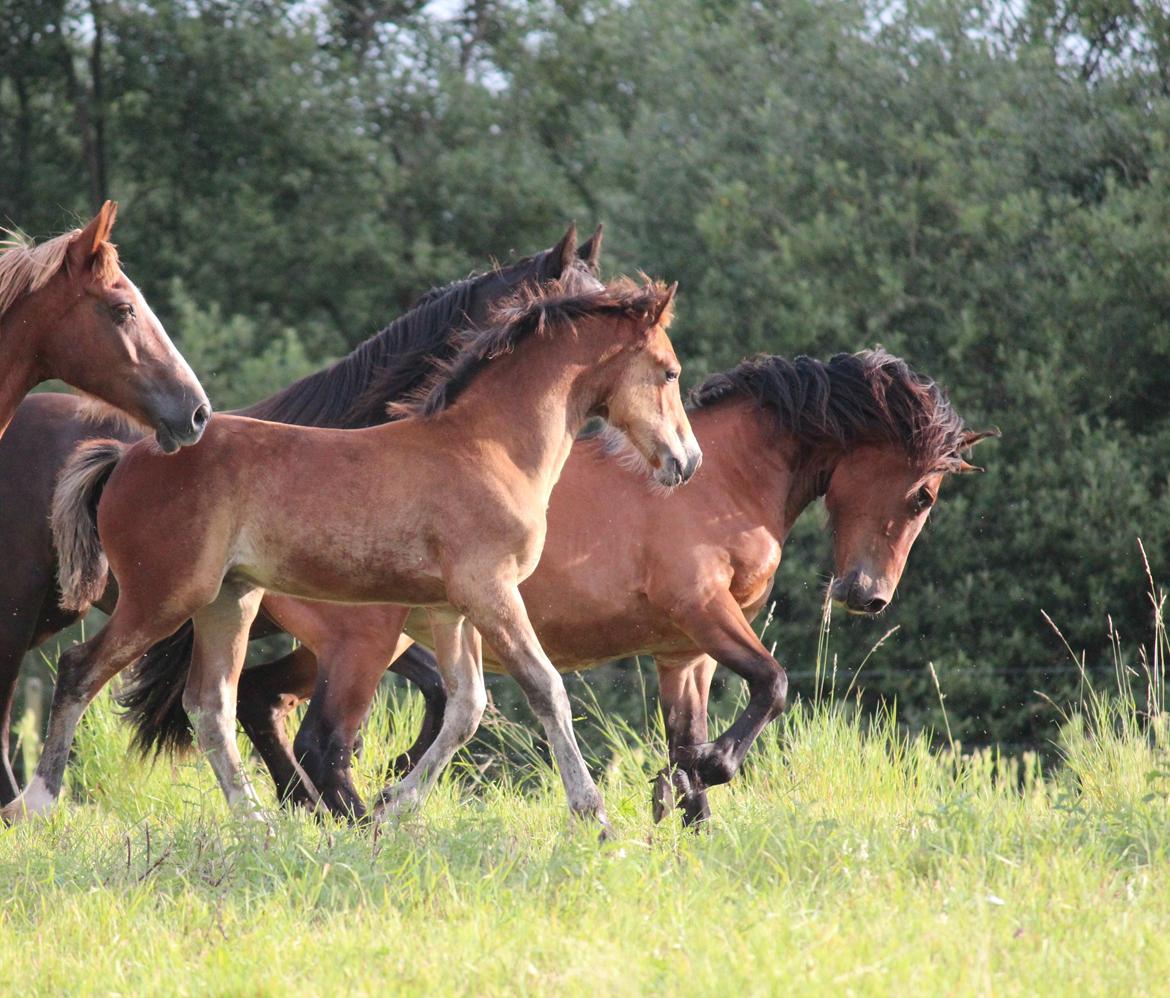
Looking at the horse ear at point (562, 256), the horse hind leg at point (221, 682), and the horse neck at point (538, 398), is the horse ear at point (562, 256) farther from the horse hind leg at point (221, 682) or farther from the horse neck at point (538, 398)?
the horse hind leg at point (221, 682)

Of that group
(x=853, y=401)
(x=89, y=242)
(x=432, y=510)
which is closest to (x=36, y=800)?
(x=432, y=510)

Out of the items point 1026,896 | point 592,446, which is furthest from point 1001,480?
point 1026,896

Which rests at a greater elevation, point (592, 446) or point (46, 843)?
point (592, 446)

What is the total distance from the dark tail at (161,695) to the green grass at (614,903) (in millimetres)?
839

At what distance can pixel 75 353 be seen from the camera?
16.2 ft

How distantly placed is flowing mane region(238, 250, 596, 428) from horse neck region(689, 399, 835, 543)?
0.83 meters

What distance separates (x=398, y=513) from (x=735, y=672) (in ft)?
4.92

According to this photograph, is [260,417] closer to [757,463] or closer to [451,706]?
[451,706]

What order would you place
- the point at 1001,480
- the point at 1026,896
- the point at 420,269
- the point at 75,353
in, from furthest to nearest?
1. the point at 420,269
2. the point at 1001,480
3. the point at 75,353
4. the point at 1026,896

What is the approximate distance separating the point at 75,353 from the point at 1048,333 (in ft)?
31.7

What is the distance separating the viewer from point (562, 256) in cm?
611

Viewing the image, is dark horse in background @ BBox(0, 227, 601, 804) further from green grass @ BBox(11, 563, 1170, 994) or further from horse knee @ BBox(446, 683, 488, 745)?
green grass @ BBox(11, 563, 1170, 994)

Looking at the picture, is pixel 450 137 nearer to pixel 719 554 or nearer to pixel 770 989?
pixel 719 554

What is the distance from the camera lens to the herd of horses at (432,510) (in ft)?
15.8
